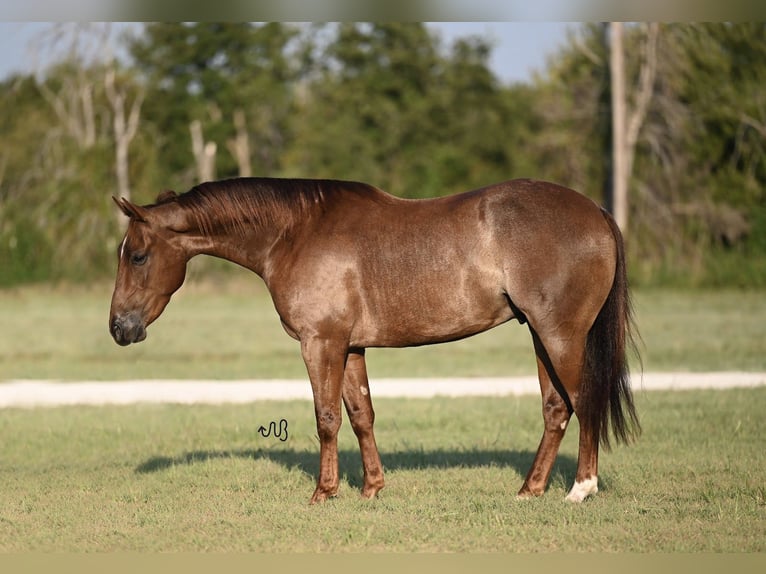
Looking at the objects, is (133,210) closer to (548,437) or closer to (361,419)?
(361,419)

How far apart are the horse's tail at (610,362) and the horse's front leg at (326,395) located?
156 cm

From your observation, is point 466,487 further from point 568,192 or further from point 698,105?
point 698,105

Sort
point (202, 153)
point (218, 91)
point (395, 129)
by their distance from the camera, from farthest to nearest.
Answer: point (218, 91)
point (395, 129)
point (202, 153)

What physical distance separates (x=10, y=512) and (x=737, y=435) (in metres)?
6.04

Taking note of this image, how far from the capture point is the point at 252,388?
1341 cm

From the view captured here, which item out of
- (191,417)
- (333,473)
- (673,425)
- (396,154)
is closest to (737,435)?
(673,425)

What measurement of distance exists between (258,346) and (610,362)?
12.2 metres

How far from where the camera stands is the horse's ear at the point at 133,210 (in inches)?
272

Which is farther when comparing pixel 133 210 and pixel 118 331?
pixel 118 331

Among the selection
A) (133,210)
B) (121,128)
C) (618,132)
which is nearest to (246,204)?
(133,210)

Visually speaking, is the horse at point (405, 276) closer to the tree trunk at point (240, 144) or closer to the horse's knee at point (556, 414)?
the horse's knee at point (556, 414)

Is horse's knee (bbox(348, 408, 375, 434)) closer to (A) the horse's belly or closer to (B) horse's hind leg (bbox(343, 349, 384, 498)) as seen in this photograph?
(B) horse's hind leg (bbox(343, 349, 384, 498))

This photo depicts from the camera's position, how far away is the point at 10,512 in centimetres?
697

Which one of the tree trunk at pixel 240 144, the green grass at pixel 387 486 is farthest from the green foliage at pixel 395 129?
the green grass at pixel 387 486
